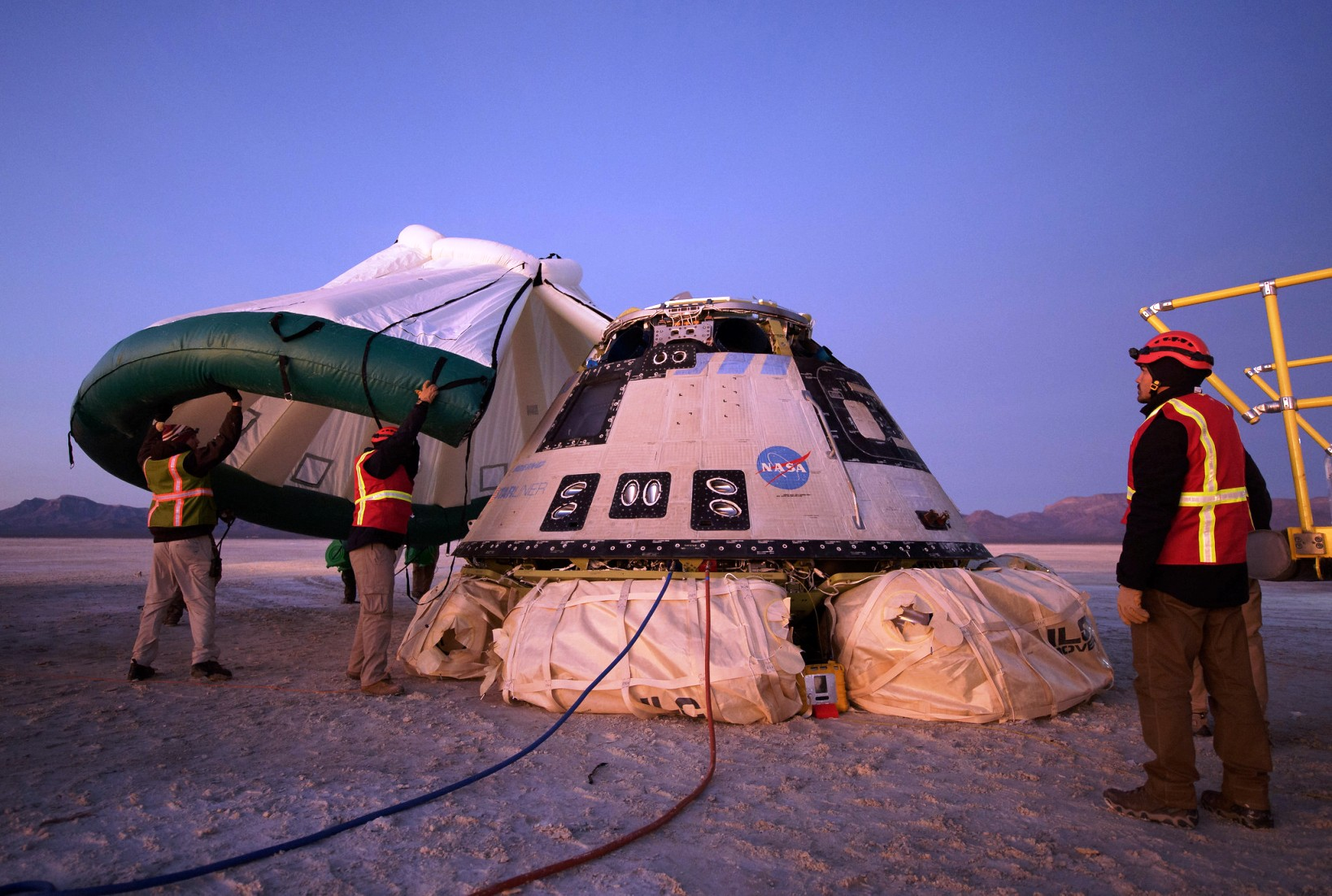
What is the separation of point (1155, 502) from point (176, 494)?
6.28 meters

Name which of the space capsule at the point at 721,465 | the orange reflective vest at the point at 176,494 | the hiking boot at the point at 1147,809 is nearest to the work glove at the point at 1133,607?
the hiking boot at the point at 1147,809

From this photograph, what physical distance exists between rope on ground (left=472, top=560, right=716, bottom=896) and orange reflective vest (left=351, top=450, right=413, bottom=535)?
236 cm

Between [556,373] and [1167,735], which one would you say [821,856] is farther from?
[556,373]

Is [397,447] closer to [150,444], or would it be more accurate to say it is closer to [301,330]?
[301,330]

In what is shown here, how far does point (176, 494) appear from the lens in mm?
5633

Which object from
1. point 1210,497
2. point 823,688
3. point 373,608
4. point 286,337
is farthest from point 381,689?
point 1210,497

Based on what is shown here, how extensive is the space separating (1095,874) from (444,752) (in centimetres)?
279

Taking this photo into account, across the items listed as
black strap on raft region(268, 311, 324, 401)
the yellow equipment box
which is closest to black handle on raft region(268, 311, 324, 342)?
black strap on raft region(268, 311, 324, 401)

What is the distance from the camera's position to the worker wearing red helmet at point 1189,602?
2.81 m

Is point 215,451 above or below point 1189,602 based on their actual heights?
above

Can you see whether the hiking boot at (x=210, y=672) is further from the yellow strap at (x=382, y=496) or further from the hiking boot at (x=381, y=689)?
the yellow strap at (x=382, y=496)

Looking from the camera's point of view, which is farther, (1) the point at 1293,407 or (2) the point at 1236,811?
(1) the point at 1293,407

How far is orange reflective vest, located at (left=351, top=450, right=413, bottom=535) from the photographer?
527 cm

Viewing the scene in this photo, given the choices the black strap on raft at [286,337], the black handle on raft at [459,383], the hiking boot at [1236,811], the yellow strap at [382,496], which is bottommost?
the hiking boot at [1236,811]
